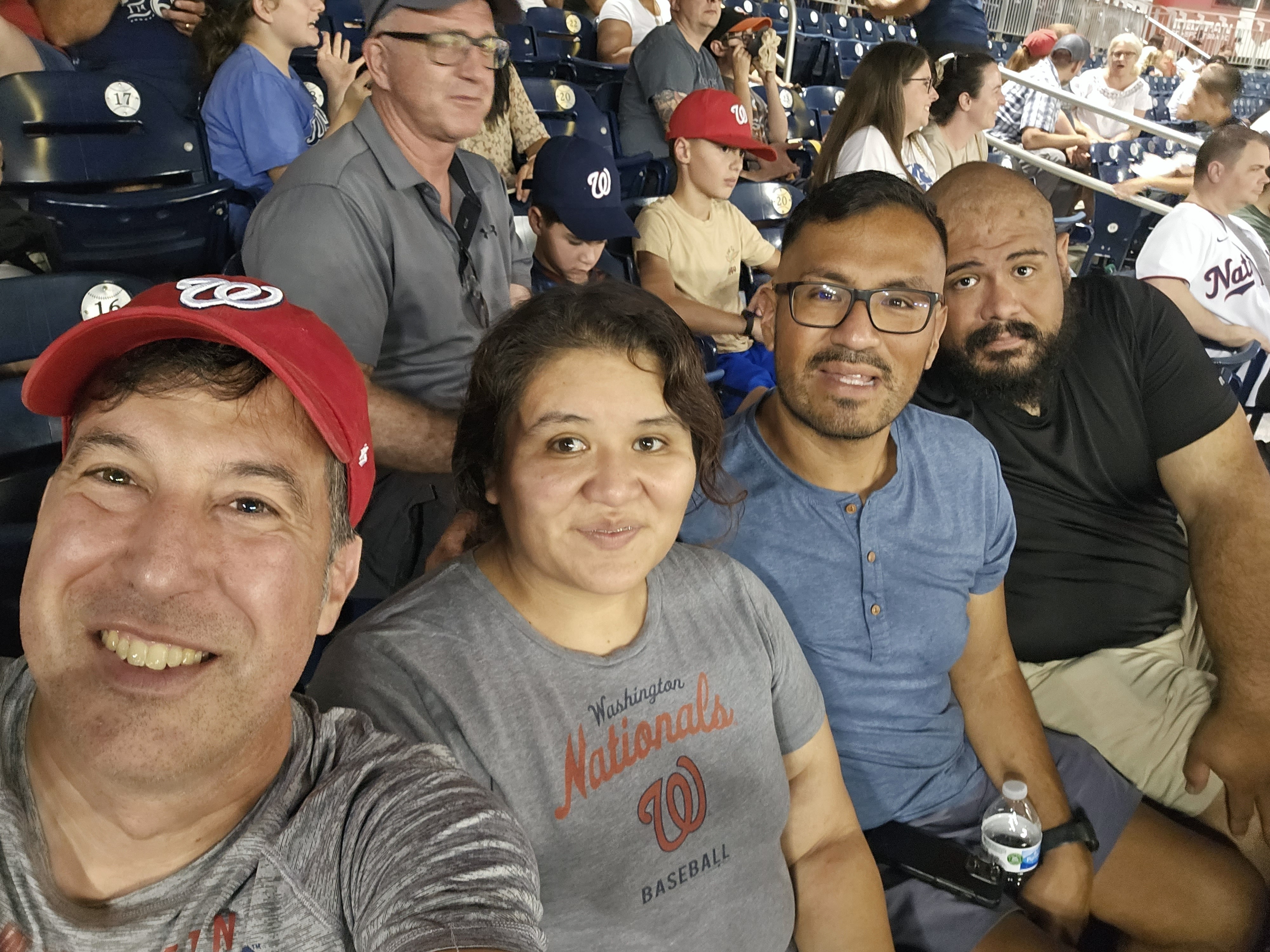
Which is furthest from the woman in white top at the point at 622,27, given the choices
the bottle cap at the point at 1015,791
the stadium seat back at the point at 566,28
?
the bottle cap at the point at 1015,791

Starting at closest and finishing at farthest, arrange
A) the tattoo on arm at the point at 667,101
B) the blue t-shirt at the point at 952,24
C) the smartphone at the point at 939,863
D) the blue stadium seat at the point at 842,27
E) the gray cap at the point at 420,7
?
the smartphone at the point at 939,863 → the gray cap at the point at 420,7 → the tattoo on arm at the point at 667,101 → the blue t-shirt at the point at 952,24 → the blue stadium seat at the point at 842,27

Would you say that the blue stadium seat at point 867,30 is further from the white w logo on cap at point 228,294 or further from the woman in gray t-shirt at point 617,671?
the white w logo on cap at point 228,294

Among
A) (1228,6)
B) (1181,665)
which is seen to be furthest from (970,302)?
(1228,6)

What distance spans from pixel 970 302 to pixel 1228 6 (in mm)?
26378

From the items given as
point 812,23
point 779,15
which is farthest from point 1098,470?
point 812,23

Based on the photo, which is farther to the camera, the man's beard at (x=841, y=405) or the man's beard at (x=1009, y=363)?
the man's beard at (x=1009, y=363)

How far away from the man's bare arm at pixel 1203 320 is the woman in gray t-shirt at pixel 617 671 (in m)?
3.07

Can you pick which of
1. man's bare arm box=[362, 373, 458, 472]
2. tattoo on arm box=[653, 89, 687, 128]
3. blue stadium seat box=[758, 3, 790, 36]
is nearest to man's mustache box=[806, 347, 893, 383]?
man's bare arm box=[362, 373, 458, 472]

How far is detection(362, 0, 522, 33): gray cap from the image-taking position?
2059mm

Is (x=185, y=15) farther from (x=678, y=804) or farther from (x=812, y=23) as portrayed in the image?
(x=812, y=23)

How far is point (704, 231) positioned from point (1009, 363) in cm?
182

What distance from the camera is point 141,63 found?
381cm

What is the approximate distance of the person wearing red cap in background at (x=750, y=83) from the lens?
18.2 feet

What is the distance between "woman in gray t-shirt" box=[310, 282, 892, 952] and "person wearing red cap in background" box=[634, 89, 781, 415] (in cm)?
197
